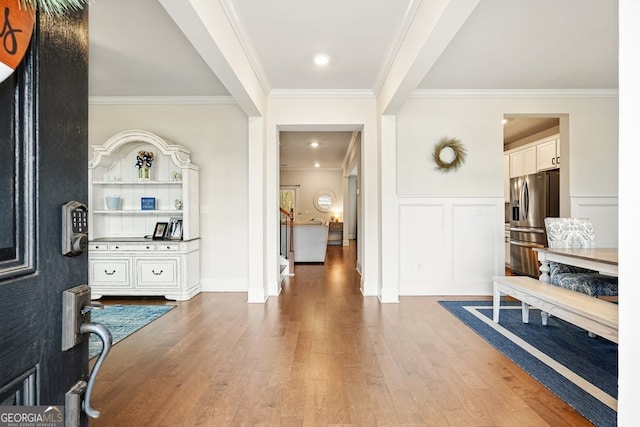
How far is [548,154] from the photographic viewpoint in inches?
224

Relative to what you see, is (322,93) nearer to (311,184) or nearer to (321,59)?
(321,59)

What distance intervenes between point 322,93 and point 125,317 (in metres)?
3.40

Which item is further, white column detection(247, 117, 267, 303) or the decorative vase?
the decorative vase

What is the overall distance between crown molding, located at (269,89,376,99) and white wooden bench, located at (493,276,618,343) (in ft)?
8.81

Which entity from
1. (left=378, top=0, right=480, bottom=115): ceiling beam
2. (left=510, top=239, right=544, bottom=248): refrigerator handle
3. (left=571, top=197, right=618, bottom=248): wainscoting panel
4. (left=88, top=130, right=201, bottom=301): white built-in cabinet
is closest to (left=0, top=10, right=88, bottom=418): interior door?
(left=378, top=0, right=480, bottom=115): ceiling beam

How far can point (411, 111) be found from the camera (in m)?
4.57

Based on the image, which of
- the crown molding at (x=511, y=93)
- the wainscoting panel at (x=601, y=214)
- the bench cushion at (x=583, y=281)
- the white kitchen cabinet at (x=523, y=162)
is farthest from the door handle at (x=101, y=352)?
the white kitchen cabinet at (x=523, y=162)

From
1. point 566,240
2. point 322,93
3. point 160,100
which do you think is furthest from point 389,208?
point 160,100

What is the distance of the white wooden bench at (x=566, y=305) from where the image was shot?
2.05 m

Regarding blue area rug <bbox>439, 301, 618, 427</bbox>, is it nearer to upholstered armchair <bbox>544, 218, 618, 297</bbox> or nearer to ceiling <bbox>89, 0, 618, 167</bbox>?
upholstered armchair <bbox>544, 218, 618, 297</bbox>

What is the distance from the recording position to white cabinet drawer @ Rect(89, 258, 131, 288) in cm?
427

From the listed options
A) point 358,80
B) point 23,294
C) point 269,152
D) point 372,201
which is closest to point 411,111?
point 358,80

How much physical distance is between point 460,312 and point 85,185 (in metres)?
3.74

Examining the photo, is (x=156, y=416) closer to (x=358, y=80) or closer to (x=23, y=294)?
(x=23, y=294)
